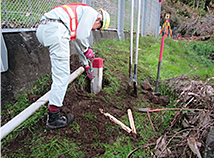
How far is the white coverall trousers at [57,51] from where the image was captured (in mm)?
2172

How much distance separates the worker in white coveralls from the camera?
7.16 feet

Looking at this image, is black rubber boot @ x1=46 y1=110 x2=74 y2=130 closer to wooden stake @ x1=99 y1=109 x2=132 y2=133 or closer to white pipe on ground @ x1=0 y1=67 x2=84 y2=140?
white pipe on ground @ x1=0 y1=67 x2=84 y2=140

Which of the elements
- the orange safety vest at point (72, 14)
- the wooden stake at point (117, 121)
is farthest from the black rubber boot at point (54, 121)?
the orange safety vest at point (72, 14)

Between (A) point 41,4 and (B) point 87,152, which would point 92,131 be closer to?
(B) point 87,152

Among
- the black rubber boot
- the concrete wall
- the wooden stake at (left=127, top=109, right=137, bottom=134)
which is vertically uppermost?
the concrete wall

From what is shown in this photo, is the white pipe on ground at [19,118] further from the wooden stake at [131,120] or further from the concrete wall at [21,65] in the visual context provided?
the wooden stake at [131,120]

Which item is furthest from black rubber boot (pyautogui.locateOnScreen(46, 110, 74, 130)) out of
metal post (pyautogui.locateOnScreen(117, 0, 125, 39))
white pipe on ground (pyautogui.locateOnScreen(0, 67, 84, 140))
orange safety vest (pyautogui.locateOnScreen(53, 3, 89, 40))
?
metal post (pyautogui.locateOnScreen(117, 0, 125, 39))

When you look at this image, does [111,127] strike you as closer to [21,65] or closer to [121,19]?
[21,65]

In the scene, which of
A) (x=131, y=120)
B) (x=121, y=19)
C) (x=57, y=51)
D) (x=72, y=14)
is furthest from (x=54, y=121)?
(x=121, y=19)

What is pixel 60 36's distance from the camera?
2184 mm

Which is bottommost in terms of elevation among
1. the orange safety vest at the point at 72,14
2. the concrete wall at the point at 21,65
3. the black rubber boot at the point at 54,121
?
the black rubber boot at the point at 54,121

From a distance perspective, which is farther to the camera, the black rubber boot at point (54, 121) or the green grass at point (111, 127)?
the black rubber boot at point (54, 121)

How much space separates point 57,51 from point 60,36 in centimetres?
18

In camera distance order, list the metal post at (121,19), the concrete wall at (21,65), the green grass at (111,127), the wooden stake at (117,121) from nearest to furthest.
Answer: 1. the green grass at (111,127)
2. the wooden stake at (117,121)
3. the concrete wall at (21,65)
4. the metal post at (121,19)
